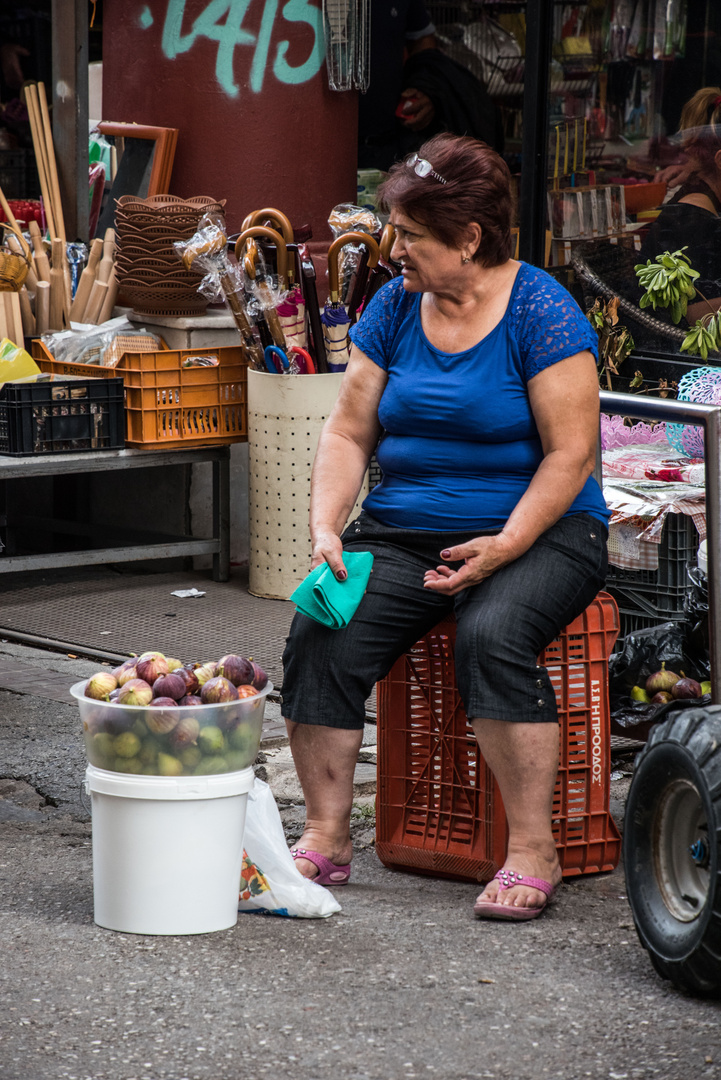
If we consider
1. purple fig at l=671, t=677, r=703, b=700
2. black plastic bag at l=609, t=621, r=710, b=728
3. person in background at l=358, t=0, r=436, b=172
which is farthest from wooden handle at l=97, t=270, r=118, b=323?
purple fig at l=671, t=677, r=703, b=700

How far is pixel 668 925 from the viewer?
2.79 meters

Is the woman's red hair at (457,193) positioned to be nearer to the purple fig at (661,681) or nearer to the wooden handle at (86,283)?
the purple fig at (661,681)

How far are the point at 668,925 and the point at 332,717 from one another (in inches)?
34.0

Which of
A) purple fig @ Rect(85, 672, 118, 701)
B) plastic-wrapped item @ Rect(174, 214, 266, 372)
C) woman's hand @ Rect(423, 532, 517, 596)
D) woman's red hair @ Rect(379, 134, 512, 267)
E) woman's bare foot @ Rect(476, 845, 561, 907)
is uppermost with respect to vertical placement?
woman's red hair @ Rect(379, 134, 512, 267)

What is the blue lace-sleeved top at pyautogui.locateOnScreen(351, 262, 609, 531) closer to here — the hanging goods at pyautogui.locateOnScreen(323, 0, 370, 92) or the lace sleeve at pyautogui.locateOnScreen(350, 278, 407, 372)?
the lace sleeve at pyautogui.locateOnScreen(350, 278, 407, 372)

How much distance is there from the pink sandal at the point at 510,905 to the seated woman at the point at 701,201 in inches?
130

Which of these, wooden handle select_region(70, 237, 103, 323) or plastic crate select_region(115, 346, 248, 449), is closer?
plastic crate select_region(115, 346, 248, 449)

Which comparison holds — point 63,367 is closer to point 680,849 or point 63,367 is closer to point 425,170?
point 425,170

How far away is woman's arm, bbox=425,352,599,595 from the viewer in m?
3.22

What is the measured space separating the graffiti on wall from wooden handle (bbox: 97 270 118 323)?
0.97 m

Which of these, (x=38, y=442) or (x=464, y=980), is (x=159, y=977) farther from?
(x=38, y=442)

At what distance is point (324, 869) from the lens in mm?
3328

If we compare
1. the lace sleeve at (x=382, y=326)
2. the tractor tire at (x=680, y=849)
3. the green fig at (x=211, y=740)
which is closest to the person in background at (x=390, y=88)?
the lace sleeve at (x=382, y=326)

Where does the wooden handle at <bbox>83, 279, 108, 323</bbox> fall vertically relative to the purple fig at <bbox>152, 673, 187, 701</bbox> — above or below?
above
